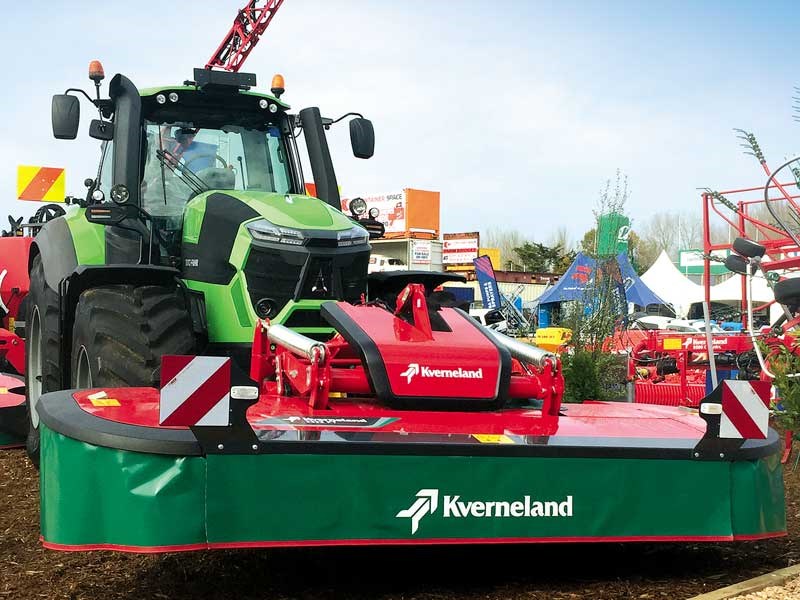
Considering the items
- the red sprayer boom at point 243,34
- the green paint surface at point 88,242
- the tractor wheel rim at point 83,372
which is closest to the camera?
the tractor wheel rim at point 83,372

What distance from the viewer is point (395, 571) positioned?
462cm

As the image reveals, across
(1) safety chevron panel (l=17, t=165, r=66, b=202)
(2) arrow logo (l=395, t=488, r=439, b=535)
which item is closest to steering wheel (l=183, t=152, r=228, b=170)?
(2) arrow logo (l=395, t=488, r=439, b=535)

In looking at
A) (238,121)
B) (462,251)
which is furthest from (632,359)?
(462,251)

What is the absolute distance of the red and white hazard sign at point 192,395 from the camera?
12.3ft

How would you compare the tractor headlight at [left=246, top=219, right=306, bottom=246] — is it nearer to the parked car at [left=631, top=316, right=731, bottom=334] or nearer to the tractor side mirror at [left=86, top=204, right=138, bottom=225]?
the tractor side mirror at [left=86, top=204, right=138, bottom=225]

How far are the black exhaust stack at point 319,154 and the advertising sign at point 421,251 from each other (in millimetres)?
36657

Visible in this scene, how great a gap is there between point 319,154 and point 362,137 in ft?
1.09

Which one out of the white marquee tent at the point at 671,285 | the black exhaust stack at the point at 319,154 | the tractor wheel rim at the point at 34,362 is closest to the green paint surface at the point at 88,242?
the tractor wheel rim at the point at 34,362

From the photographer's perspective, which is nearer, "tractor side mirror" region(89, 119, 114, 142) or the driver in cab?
the driver in cab

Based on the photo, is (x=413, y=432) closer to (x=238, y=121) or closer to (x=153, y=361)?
(x=153, y=361)

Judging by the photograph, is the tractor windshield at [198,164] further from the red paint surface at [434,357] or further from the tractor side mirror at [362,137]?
the red paint surface at [434,357]

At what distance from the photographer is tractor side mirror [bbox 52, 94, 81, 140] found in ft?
20.1

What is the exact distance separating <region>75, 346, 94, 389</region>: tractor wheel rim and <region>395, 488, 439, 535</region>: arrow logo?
2.31m

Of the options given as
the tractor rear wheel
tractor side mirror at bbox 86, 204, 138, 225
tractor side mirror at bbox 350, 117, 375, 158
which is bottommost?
the tractor rear wheel
